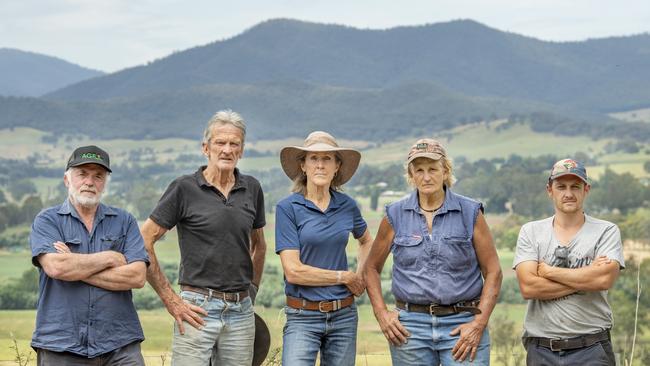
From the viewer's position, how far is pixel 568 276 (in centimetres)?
475

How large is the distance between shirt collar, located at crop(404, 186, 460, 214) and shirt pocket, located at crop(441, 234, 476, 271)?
15 centimetres

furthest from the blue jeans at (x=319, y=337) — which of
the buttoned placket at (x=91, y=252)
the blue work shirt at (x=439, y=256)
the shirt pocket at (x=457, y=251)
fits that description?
the buttoned placket at (x=91, y=252)

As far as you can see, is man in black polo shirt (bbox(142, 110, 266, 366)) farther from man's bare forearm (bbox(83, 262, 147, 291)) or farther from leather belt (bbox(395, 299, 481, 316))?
leather belt (bbox(395, 299, 481, 316))

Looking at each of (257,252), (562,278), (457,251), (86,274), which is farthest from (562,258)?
(86,274)

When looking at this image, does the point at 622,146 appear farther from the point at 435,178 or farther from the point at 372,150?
the point at 435,178

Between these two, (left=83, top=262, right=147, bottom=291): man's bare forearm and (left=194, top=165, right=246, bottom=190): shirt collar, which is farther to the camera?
(left=194, top=165, right=246, bottom=190): shirt collar

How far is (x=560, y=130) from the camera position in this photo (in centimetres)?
18800

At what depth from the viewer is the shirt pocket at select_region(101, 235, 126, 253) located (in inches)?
185

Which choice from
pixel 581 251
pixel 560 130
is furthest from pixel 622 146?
pixel 581 251

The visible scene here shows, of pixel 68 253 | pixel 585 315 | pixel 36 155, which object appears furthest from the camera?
pixel 36 155

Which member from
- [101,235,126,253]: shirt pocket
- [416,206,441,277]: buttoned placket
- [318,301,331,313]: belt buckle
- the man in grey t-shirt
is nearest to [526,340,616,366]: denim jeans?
the man in grey t-shirt

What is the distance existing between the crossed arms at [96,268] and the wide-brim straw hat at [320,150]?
993 millimetres

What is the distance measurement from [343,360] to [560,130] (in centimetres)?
18898

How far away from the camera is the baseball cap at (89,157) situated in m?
4.66
